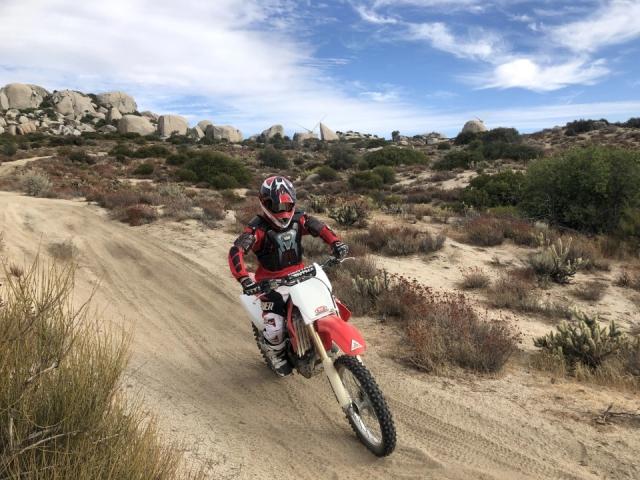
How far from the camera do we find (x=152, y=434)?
7.77ft

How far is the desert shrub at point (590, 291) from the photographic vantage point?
7.87 meters

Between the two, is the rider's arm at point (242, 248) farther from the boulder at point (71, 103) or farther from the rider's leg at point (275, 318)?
the boulder at point (71, 103)

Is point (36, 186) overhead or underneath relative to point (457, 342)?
overhead

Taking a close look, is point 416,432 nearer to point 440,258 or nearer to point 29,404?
point 29,404

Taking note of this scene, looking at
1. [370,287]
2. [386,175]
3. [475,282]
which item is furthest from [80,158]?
[475,282]

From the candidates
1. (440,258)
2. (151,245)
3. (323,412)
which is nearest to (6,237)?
(151,245)

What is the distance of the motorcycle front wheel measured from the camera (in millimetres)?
3373

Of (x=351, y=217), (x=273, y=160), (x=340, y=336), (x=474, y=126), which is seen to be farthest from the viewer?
(x=474, y=126)

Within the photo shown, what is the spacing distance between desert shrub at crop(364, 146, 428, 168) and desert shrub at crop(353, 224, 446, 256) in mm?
21462

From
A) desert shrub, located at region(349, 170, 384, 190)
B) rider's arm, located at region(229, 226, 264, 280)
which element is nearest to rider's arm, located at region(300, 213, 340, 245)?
rider's arm, located at region(229, 226, 264, 280)

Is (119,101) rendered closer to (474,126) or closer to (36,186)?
(474,126)

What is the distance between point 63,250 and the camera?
907cm

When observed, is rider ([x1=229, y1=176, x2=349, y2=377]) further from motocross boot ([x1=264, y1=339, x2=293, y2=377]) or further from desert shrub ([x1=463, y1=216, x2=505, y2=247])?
desert shrub ([x1=463, y1=216, x2=505, y2=247])

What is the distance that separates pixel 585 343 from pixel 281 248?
3728 millimetres
